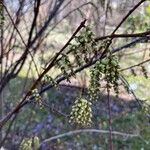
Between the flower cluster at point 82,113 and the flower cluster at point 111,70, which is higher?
the flower cluster at point 111,70

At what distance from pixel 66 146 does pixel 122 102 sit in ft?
7.92

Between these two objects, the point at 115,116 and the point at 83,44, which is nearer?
the point at 83,44

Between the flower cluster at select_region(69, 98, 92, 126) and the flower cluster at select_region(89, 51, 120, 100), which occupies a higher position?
the flower cluster at select_region(89, 51, 120, 100)

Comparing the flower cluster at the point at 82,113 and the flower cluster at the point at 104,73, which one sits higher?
the flower cluster at the point at 104,73

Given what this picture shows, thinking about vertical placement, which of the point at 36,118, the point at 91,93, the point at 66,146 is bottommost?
the point at 91,93

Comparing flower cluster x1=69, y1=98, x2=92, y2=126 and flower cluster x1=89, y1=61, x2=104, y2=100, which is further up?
flower cluster x1=89, y1=61, x2=104, y2=100

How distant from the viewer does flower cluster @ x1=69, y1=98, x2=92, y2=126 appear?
1.10m

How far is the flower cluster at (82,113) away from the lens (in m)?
1.10

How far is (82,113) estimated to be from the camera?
1.11 metres

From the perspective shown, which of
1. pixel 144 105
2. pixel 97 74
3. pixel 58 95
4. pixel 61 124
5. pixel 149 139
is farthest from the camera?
pixel 58 95

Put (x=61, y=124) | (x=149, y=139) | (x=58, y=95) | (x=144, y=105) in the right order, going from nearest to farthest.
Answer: (x=144, y=105), (x=149, y=139), (x=61, y=124), (x=58, y=95)

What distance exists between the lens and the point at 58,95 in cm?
909

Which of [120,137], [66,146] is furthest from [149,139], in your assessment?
[66,146]

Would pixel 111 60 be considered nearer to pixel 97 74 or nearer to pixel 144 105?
pixel 97 74
